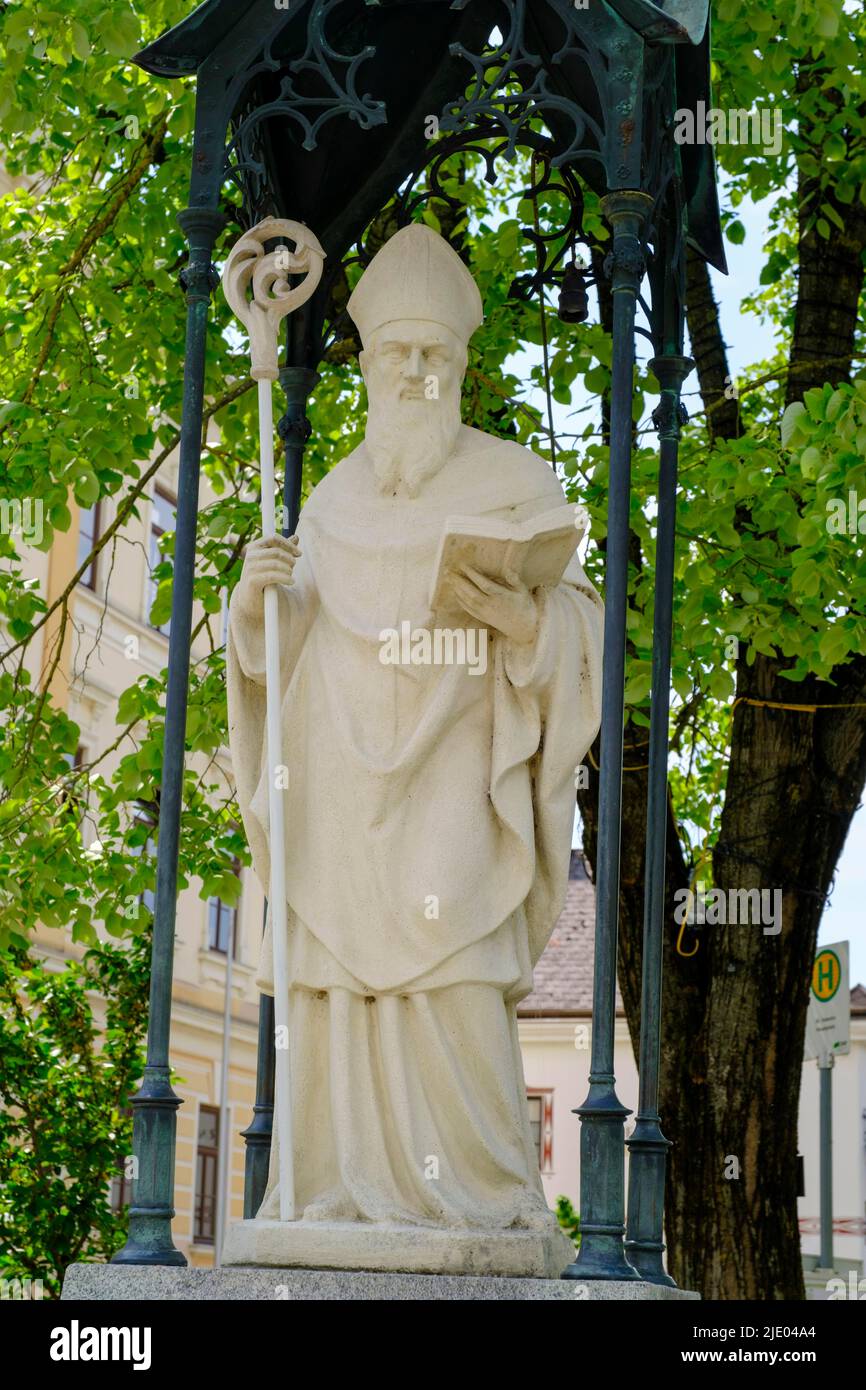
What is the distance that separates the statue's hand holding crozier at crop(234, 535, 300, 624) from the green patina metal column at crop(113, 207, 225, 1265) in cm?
16

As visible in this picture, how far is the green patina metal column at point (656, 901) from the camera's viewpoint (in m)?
6.26

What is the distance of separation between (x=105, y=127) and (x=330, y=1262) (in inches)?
278

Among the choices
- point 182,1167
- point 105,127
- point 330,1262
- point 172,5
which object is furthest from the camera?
point 182,1167

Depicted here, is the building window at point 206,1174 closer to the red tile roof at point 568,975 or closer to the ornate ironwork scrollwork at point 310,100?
the red tile roof at point 568,975

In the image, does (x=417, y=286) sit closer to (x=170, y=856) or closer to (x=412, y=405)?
(x=412, y=405)

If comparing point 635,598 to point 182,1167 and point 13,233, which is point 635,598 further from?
point 182,1167

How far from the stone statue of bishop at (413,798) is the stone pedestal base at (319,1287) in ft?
0.58

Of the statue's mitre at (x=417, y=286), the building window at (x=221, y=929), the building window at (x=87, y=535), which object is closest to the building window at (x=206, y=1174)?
the building window at (x=221, y=929)

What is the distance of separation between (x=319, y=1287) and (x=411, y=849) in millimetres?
1237

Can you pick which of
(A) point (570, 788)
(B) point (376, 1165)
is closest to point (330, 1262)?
(B) point (376, 1165)

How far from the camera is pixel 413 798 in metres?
5.90

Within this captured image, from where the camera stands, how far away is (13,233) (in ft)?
39.4

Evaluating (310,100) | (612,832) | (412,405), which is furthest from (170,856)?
(310,100)

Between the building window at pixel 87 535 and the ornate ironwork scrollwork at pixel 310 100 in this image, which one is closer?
the ornate ironwork scrollwork at pixel 310 100
